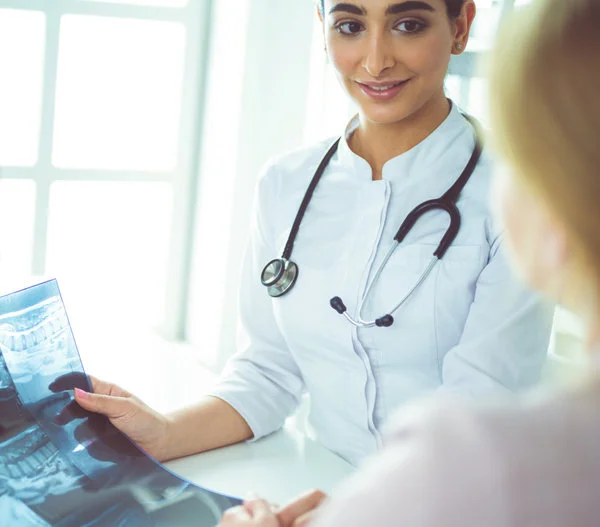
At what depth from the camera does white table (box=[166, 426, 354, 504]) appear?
0.97m

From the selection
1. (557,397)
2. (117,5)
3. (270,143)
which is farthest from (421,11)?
(117,5)

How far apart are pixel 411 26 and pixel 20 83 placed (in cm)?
150

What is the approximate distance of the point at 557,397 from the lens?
18.8 inches

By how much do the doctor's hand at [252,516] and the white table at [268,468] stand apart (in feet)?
0.48

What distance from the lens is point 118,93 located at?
8.32ft

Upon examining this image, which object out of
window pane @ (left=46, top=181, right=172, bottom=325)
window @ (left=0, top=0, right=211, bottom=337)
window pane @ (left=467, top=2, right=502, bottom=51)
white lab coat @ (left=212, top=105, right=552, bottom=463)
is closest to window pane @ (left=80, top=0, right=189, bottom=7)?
window @ (left=0, top=0, right=211, bottom=337)

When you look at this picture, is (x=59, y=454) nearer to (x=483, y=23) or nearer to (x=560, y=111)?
(x=560, y=111)

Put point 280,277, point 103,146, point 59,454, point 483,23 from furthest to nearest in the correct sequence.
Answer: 1. point 103,146
2. point 483,23
3. point 280,277
4. point 59,454

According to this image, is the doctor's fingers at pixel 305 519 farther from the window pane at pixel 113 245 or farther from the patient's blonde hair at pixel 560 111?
the window pane at pixel 113 245

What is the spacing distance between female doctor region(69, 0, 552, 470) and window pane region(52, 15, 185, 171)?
4.38 feet

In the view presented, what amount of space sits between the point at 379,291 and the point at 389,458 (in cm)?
66

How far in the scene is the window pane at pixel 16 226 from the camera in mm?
2334

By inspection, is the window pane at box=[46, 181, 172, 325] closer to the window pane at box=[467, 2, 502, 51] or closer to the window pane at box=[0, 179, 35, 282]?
the window pane at box=[0, 179, 35, 282]

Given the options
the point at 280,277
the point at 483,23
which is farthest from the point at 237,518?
the point at 483,23
